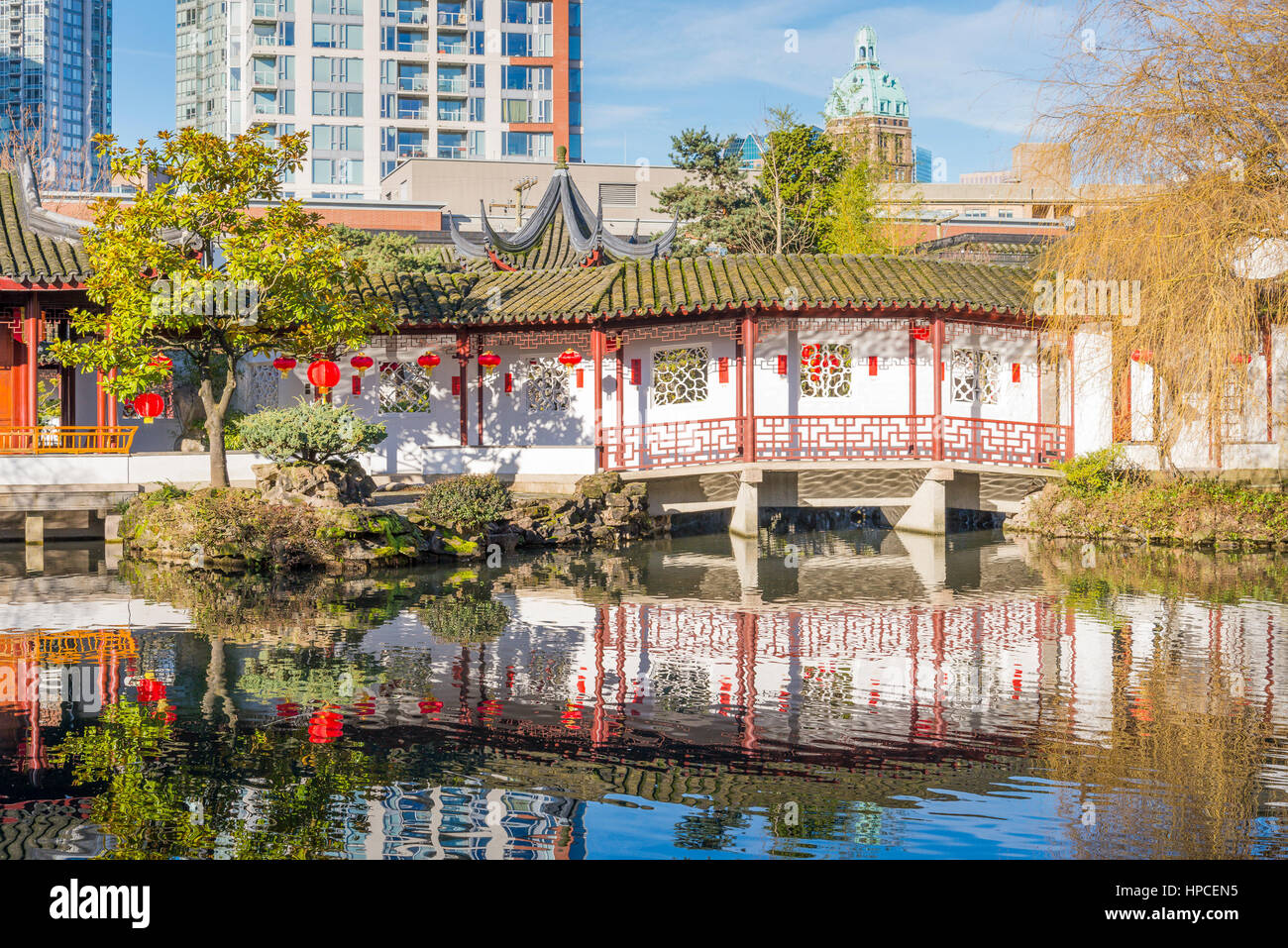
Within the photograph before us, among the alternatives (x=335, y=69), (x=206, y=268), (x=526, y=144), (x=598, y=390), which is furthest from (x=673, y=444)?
(x=335, y=69)

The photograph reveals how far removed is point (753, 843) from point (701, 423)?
13.8 meters

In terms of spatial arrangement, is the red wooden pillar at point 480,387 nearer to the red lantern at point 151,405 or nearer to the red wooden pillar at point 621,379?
the red wooden pillar at point 621,379

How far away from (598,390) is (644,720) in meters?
11.8

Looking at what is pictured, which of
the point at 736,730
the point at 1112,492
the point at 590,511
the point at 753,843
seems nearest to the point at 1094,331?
the point at 1112,492

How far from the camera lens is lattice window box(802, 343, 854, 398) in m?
19.2

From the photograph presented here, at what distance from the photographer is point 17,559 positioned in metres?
16.4

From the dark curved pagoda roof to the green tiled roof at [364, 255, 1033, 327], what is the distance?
4.35m

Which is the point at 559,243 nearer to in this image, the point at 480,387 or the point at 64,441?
the point at 480,387

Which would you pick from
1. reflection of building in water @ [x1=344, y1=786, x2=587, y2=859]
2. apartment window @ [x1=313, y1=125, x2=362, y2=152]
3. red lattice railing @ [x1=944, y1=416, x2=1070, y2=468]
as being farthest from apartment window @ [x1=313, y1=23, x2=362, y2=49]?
reflection of building in water @ [x1=344, y1=786, x2=587, y2=859]

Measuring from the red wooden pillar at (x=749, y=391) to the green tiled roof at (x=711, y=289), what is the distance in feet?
1.30

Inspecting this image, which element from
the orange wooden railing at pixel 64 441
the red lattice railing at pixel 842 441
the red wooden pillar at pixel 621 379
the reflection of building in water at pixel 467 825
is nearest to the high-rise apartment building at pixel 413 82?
the red wooden pillar at pixel 621 379

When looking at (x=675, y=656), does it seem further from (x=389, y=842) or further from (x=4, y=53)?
(x=4, y=53)

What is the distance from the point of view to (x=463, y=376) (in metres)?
20.5

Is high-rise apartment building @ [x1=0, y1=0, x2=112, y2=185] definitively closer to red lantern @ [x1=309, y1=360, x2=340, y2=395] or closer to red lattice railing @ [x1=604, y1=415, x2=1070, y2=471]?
red lantern @ [x1=309, y1=360, x2=340, y2=395]
